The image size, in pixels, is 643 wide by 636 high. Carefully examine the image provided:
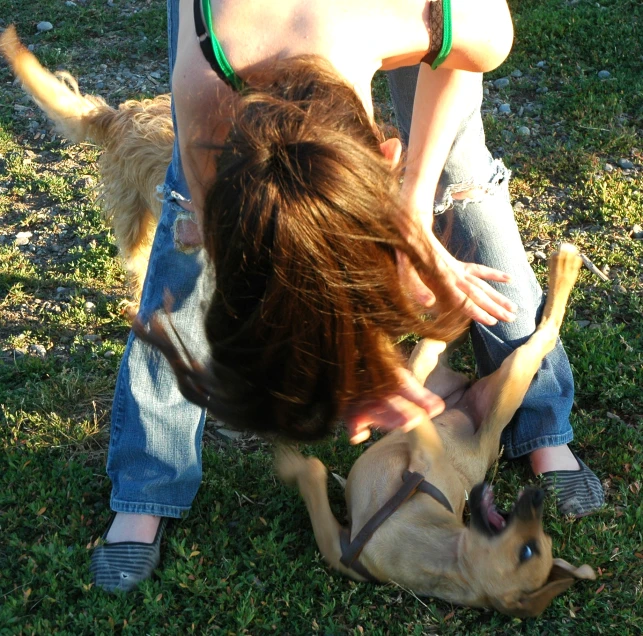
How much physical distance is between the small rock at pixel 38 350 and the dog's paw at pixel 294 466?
1.42 m

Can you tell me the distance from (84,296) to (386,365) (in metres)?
2.80

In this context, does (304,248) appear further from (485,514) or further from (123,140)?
(123,140)

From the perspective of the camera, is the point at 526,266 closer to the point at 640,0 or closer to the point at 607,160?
the point at 607,160

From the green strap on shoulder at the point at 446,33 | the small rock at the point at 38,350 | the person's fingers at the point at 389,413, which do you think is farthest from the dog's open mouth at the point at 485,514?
the small rock at the point at 38,350

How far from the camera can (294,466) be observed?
2.82 meters

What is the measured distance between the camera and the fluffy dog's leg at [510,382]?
2.79 m

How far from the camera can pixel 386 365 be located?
152cm

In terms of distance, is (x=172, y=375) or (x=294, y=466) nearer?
(x=172, y=375)

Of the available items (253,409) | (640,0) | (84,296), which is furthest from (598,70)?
(253,409)

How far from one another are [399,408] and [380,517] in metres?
Answer: 0.99

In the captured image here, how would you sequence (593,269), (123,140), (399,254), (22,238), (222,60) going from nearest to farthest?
(399,254) → (222,60) → (123,140) → (593,269) → (22,238)

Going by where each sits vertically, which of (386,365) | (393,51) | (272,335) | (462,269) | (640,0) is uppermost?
(393,51)

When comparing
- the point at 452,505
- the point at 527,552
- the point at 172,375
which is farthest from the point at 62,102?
the point at 527,552

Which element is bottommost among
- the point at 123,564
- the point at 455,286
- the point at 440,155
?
the point at 123,564
